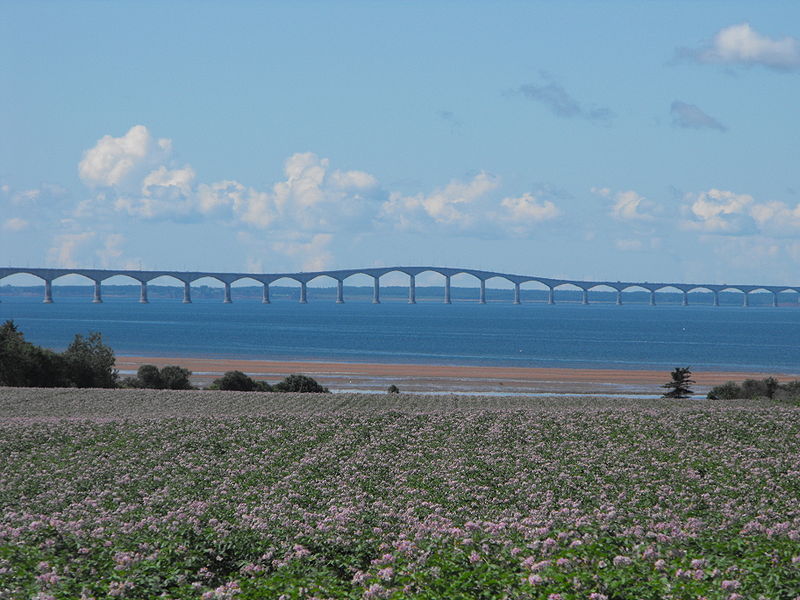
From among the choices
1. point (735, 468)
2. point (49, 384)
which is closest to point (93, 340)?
point (49, 384)

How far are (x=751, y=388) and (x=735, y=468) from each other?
87.0 ft

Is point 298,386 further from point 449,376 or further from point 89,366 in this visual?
point 449,376

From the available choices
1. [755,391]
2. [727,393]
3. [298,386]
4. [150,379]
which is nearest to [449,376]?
[298,386]

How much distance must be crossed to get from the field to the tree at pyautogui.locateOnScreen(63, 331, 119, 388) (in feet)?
61.5

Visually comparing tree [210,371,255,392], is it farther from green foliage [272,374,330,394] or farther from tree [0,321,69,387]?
tree [0,321,69,387]

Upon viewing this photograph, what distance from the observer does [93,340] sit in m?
49.7

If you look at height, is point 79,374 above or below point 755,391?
above

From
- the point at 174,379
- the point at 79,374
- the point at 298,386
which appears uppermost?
the point at 79,374

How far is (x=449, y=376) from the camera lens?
6638cm

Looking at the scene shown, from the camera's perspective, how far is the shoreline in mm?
57125

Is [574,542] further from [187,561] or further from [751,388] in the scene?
[751,388]

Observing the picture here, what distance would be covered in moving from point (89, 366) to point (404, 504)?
34.8 m

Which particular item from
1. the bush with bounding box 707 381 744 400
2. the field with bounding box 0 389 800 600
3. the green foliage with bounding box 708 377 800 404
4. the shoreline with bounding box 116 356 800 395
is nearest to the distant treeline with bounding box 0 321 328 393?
the shoreline with bounding box 116 356 800 395

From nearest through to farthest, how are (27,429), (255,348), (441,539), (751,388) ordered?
(441,539) < (27,429) < (751,388) < (255,348)
